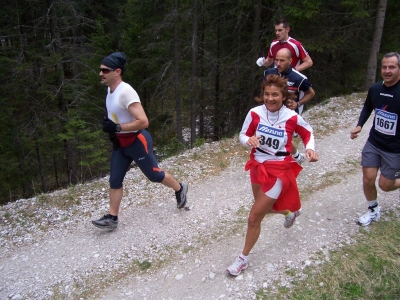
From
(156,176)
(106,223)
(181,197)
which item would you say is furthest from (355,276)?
(106,223)

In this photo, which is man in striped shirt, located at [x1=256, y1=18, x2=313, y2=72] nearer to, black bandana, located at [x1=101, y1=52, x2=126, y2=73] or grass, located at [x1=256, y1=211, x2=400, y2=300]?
black bandana, located at [x1=101, y1=52, x2=126, y2=73]

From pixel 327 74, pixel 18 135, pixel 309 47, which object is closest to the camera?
pixel 309 47

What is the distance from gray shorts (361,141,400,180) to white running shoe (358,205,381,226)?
2.27 feet

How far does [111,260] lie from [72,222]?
1237 millimetres

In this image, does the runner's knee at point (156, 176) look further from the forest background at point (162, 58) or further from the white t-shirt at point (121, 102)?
the forest background at point (162, 58)

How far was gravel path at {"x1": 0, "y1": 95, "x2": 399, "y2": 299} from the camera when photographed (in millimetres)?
3820

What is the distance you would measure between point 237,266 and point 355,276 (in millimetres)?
1309

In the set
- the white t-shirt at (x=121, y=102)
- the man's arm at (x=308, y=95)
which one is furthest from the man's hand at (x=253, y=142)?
the man's arm at (x=308, y=95)

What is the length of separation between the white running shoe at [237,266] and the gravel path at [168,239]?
0.26 feet

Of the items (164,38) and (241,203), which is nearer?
(241,203)

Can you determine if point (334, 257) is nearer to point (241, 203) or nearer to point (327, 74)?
point (241, 203)

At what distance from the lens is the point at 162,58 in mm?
15242

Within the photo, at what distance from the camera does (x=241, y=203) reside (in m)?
A: 5.43

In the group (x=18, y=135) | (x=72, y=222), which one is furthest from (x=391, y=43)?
(x=18, y=135)
